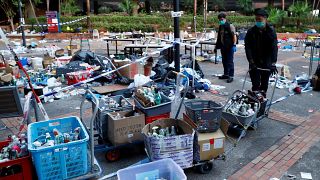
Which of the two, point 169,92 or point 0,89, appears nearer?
point 0,89

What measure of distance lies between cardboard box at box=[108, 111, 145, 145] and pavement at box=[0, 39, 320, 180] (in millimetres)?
338

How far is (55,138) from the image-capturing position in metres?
3.33

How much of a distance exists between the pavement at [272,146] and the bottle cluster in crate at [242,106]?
1.36ft

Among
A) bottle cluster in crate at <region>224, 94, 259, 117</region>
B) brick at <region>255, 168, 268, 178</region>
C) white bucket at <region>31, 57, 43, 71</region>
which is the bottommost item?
brick at <region>255, 168, 268, 178</region>

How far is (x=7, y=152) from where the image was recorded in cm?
324

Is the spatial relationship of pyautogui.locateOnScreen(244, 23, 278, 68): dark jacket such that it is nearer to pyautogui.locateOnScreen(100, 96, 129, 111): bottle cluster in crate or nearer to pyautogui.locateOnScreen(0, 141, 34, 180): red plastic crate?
pyautogui.locateOnScreen(100, 96, 129, 111): bottle cluster in crate

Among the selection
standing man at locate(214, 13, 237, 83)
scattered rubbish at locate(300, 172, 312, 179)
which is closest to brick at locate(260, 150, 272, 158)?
scattered rubbish at locate(300, 172, 312, 179)

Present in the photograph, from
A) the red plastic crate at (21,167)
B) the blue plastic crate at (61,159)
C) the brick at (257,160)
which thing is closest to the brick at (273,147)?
the brick at (257,160)

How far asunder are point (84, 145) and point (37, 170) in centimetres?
51

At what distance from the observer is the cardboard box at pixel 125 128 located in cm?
387

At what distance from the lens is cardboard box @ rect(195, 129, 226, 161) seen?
12.0 feet

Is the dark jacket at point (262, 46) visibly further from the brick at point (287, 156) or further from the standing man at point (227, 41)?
the standing man at point (227, 41)

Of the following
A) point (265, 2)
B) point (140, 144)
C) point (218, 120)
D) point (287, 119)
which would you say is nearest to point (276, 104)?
point (287, 119)

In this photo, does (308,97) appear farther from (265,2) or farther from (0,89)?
(265,2)
